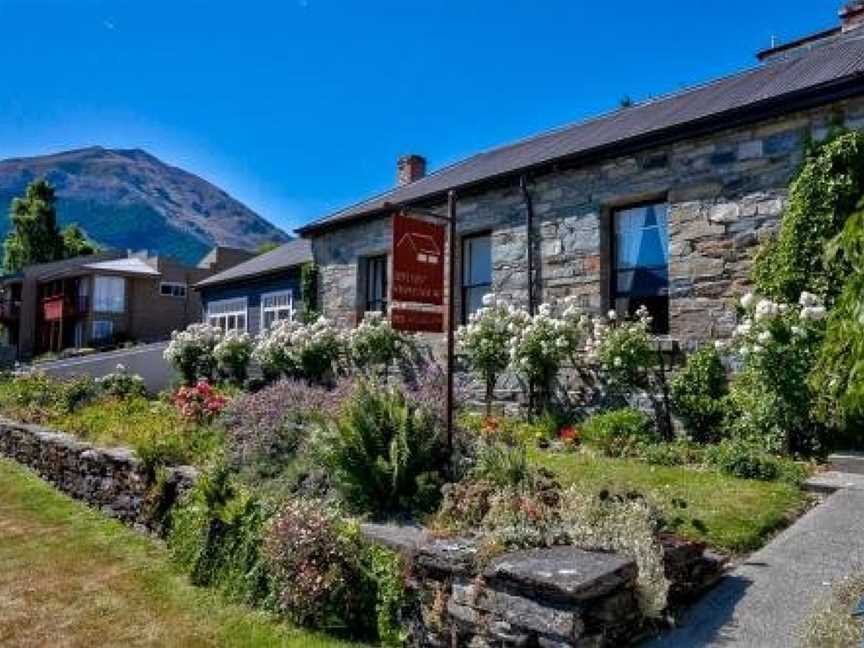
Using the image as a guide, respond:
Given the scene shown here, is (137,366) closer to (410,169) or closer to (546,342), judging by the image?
(410,169)

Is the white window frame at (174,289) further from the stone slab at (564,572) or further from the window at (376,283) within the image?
the stone slab at (564,572)

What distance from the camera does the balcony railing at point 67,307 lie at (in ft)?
135

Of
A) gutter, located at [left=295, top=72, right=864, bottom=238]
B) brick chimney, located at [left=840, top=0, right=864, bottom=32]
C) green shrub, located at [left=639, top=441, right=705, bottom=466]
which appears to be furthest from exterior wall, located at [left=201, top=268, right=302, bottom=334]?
brick chimney, located at [left=840, top=0, right=864, bottom=32]

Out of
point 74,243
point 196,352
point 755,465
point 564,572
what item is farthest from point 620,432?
point 74,243

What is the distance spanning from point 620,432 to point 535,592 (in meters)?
5.43

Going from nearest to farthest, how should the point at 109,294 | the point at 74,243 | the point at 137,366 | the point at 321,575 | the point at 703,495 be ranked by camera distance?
the point at 321,575, the point at 703,495, the point at 137,366, the point at 109,294, the point at 74,243

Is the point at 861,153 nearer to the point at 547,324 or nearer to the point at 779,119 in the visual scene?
the point at 779,119

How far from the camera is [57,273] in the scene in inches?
1652

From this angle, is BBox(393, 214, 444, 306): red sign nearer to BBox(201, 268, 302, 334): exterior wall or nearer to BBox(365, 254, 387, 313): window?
BBox(365, 254, 387, 313): window

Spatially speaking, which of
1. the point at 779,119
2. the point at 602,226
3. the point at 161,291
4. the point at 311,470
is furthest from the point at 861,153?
the point at 161,291

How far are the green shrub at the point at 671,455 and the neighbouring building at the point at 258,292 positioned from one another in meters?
11.7

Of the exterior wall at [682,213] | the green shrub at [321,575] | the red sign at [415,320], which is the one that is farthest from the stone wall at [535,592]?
the exterior wall at [682,213]

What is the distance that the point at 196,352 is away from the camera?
18266mm

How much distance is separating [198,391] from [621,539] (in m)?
7.46
